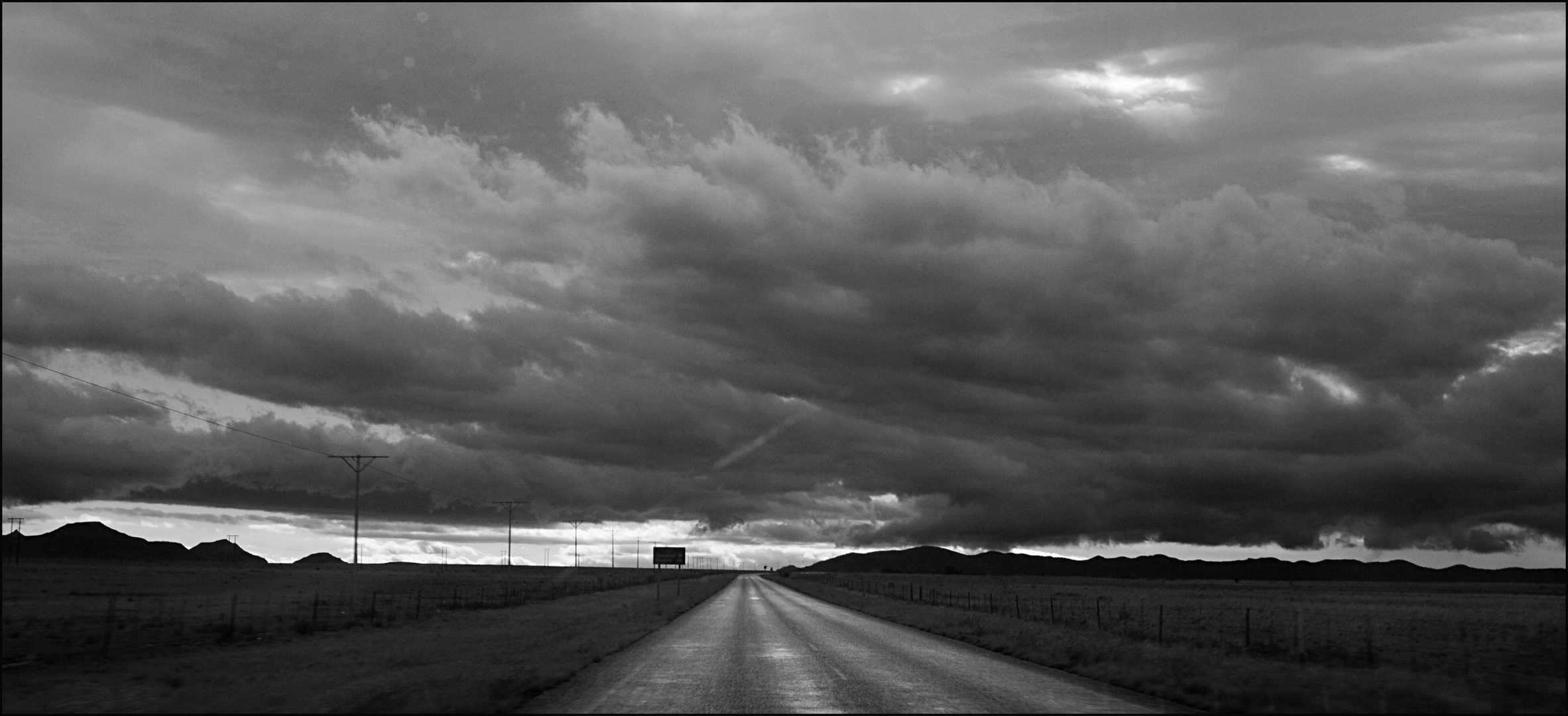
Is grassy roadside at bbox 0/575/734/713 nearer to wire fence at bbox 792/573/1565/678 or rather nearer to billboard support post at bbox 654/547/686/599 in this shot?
wire fence at bbox 792/573/1565/678

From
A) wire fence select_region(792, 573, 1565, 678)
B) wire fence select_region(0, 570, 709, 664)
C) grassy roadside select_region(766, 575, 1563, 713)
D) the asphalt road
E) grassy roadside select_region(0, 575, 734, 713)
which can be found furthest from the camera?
wire fence select_region(0, 570, 709, 664)

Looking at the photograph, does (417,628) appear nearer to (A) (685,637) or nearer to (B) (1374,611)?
(A) (685,637)

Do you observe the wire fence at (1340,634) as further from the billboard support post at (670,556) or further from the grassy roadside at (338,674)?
the billboard support post at (670,556)

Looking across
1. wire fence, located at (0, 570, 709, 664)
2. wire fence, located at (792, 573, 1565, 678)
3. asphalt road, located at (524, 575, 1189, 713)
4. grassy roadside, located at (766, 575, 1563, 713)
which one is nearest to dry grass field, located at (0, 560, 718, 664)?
wire fence, located at (0, 570, 709, 664)

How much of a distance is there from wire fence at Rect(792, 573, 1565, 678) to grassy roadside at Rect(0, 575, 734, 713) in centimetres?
2284

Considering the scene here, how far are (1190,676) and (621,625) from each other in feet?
106

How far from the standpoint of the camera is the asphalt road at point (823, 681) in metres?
21.6

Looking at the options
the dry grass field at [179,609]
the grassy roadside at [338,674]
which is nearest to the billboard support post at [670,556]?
the dry grass field at [179,609]

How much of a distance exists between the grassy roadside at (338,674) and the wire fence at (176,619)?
2.39 metres

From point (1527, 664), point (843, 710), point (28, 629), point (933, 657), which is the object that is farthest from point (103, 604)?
point (1527, 664)

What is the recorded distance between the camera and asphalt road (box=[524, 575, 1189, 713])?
70.9ft

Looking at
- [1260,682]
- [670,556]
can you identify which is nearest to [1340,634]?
[1260,682]

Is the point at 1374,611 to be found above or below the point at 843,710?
below

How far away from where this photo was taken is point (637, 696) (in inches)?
904
